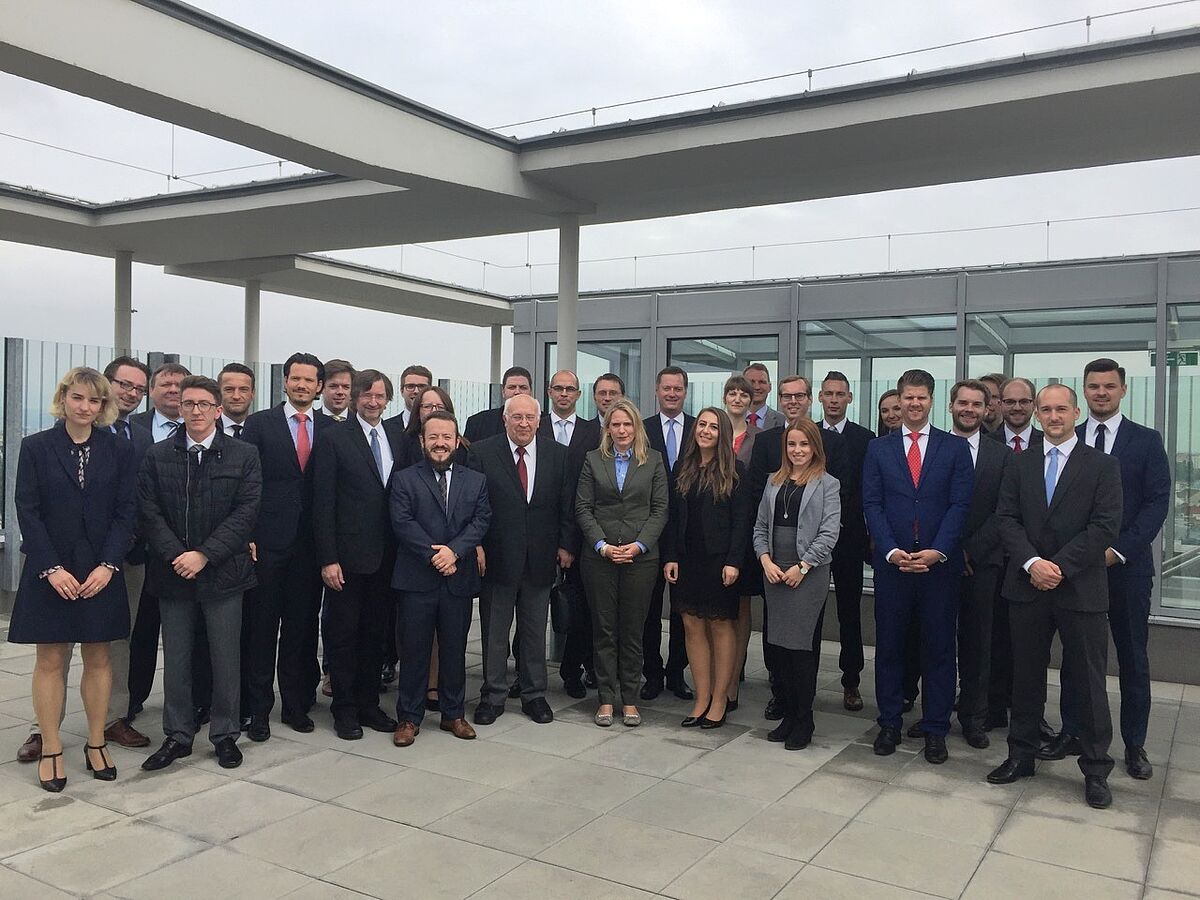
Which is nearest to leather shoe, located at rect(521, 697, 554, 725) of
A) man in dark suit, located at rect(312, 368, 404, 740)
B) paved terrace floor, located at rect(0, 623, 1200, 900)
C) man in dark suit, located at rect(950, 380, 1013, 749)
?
paved terrace floor, located at rect(0, 623, 1200, 900)

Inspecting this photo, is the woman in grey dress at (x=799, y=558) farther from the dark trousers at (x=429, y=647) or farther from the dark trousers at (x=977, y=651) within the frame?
the dark trousers at (x=429, y=647)

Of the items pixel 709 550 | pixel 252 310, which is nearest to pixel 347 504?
pixel 709 550

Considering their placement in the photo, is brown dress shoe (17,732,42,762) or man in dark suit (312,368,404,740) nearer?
brown dress shoe (17,732,42,762)

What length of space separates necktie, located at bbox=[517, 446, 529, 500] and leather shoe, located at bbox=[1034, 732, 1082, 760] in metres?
2.93

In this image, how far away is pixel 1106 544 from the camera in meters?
4.34

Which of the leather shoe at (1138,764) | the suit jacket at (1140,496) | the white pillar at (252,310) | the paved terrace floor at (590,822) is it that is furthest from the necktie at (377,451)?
the white pillar at (252,310)

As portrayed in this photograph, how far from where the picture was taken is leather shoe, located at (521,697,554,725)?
17.7 ft

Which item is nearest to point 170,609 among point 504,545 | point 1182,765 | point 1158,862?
point 504,545

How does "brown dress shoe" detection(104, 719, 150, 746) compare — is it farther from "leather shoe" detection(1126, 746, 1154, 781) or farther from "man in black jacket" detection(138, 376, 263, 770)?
"leather shoe" detection(1126, 746, 1154, 781)

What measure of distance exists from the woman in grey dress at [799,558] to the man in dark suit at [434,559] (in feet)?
5.10

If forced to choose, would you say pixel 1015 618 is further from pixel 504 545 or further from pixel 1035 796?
pixel 504 545

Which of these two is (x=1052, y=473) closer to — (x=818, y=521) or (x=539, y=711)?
(x=818, y=521)

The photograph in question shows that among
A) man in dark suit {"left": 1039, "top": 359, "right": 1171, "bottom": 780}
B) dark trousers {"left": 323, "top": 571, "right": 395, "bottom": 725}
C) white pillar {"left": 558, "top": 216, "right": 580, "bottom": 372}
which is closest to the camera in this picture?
man in dark suit {"left": 1039, "top": 359, "right": 1171, "bottom": 780}

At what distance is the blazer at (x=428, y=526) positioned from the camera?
501 centimetres
